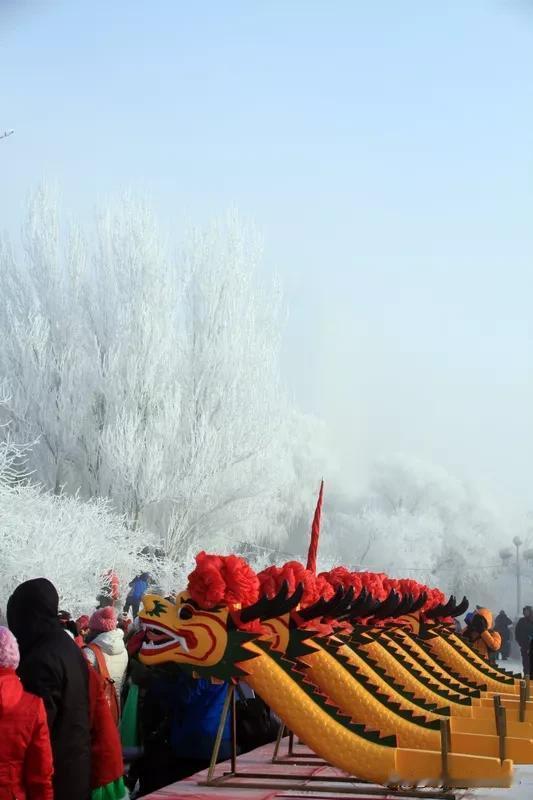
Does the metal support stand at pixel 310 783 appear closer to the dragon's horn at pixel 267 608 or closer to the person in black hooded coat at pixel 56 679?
the dragon's horn at pixel 267 608

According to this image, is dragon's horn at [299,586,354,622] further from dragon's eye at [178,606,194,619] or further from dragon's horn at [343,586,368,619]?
dragon's eye at [178,606,194,619]

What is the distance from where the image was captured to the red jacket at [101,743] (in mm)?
4445

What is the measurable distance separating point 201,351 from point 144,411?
2.78 metres

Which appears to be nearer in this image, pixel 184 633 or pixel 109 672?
pixel 184 633

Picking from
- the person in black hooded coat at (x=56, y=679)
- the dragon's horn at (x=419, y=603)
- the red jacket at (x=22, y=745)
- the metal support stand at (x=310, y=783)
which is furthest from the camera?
the dragon's horn at (x=419, y=603)

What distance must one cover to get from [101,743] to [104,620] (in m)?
2.70

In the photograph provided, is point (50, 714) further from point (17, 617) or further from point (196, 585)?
point (196, 585)

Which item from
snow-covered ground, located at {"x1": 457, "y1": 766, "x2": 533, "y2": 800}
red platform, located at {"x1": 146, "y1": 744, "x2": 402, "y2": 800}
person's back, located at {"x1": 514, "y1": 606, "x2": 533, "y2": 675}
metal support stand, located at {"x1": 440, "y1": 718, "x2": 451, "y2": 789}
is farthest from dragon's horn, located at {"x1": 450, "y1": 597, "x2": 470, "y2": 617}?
person's back, located at {"x1": 514, "y1": 606, "x2": 533, "y2": 675}

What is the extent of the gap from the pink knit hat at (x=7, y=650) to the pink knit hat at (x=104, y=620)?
353 cm

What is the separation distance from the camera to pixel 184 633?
189 inches

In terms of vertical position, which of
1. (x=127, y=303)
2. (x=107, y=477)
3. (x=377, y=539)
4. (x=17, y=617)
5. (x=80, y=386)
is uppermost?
(x=17, y=617)

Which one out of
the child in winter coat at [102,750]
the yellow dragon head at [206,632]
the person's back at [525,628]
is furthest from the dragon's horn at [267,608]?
the person's back at [525,628]

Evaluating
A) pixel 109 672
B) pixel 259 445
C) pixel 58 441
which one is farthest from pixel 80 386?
pixel 109 672

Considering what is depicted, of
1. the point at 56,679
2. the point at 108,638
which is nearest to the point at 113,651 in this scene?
the point at 108,638
